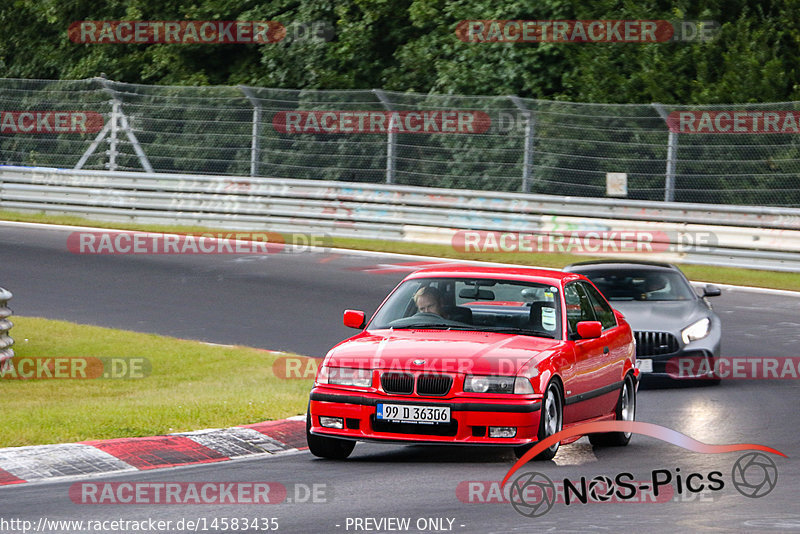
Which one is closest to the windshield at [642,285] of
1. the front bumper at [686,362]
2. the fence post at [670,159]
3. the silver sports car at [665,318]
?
the silver sports car at [665,318]

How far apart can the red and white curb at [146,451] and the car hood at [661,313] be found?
4640 millimetres

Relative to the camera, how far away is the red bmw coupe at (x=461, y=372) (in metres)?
9.12

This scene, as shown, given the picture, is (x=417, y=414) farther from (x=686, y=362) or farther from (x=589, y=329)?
(x=686, y=362)

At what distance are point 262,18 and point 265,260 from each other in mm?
11211

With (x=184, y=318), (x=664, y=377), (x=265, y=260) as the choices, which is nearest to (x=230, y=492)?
(x=664, y=377)

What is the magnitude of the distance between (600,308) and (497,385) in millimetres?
2466

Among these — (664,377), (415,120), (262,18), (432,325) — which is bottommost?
(664,377)

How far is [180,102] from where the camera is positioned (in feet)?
94.9

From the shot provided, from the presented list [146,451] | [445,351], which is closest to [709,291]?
[445,351]

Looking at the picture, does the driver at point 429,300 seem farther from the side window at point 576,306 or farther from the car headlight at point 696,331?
the car headlight at point 696,331

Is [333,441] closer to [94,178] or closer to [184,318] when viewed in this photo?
[184,318]

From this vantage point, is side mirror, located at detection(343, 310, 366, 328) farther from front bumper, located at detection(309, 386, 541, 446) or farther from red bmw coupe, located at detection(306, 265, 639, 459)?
front bumper, located at detection(309, 386, 541, 446)

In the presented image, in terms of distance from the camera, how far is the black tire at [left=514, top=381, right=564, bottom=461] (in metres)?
9.25

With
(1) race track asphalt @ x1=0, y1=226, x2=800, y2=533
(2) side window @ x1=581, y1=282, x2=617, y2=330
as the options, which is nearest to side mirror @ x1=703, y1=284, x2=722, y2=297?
(1) race track asphalt @ x1=0, y1=226, x2=800, y2=533
